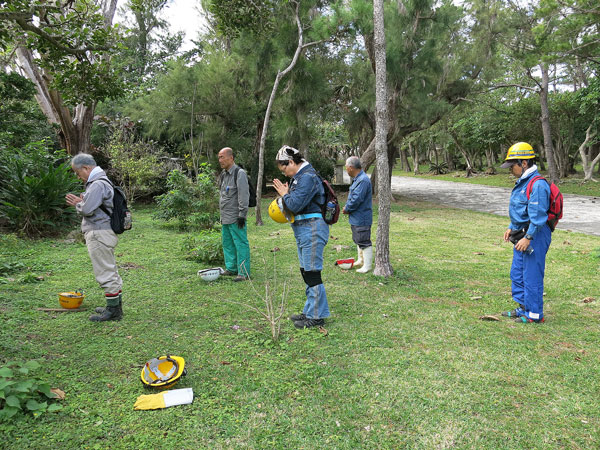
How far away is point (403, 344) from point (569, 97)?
86.7 ft

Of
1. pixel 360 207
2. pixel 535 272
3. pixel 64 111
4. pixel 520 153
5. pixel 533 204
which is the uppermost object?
pixel 64 111

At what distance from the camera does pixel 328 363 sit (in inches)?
132

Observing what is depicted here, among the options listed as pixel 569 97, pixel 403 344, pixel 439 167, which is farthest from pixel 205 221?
pixel 439 167

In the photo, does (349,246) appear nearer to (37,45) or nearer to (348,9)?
(37,45)

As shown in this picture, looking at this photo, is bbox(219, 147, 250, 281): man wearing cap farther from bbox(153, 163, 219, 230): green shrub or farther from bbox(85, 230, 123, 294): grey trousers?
bbox(153, 163, 219, 230): green shrub

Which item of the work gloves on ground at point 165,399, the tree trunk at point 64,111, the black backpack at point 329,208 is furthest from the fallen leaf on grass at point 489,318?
the tree trunk at point 64,111

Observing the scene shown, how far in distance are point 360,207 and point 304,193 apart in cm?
246

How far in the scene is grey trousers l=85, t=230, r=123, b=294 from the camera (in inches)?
156

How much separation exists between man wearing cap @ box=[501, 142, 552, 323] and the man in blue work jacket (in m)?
2.02

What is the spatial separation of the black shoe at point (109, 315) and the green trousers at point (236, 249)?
175 centimetres

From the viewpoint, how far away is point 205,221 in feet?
30.8

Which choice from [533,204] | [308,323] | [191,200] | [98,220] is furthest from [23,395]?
[191,200]

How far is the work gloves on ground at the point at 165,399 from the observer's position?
2709 millimetres

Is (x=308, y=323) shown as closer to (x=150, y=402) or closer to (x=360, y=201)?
(x=150, y=402)
